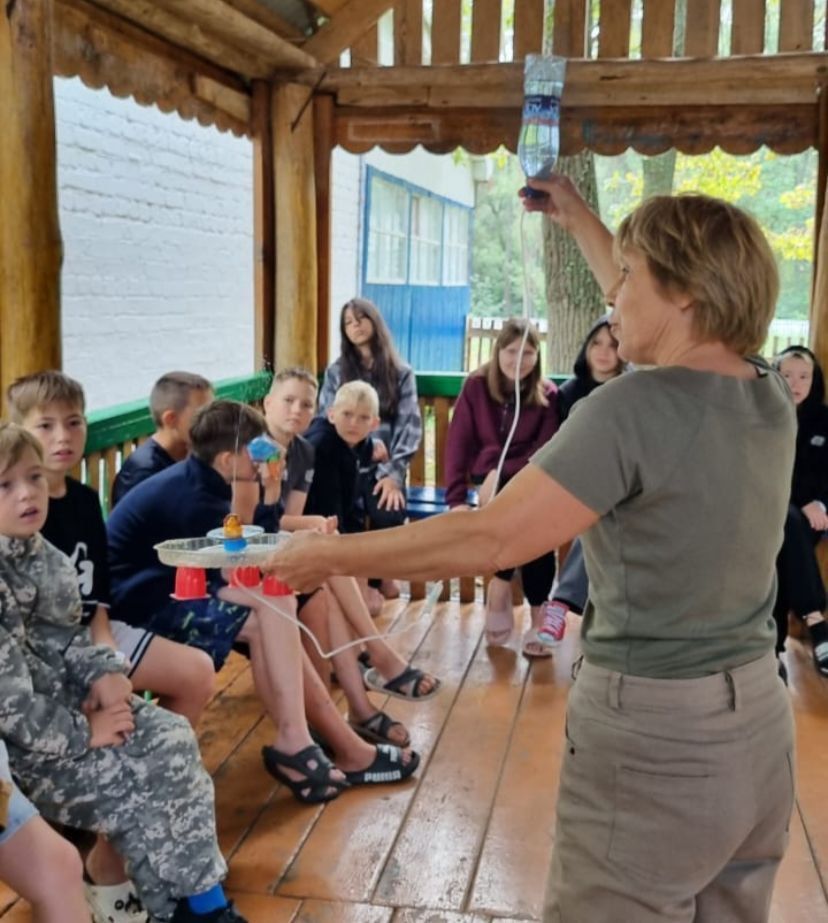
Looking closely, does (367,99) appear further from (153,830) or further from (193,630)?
(153,830)

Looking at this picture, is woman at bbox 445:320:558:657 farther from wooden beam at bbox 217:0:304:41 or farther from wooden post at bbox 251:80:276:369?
wooden beam at bbox 217:0:304:41

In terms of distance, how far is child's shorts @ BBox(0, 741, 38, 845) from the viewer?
199 centimetres

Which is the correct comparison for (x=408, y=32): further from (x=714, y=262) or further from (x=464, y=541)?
(x=464, y=541)

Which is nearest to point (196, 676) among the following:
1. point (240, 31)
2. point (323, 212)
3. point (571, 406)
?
point (571, 406)

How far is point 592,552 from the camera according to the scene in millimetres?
1604

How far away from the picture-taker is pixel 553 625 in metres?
4.32

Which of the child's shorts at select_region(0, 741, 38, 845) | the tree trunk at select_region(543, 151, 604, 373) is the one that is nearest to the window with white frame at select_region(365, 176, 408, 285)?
the tree trunk at select_region(543, 151, 604, 373)

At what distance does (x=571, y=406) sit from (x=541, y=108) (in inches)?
44.7

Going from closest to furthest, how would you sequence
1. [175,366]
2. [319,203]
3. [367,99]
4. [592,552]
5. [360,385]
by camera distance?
[592,552], [360,385], [367,99], [319,203], [175,366]

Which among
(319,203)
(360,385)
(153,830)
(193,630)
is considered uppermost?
(319,203)

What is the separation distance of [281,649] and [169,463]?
69cm

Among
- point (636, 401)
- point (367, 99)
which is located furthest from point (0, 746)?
point (367, 99)

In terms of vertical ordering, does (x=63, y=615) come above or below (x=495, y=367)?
below

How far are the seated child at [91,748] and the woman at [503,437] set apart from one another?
7.32 feet
